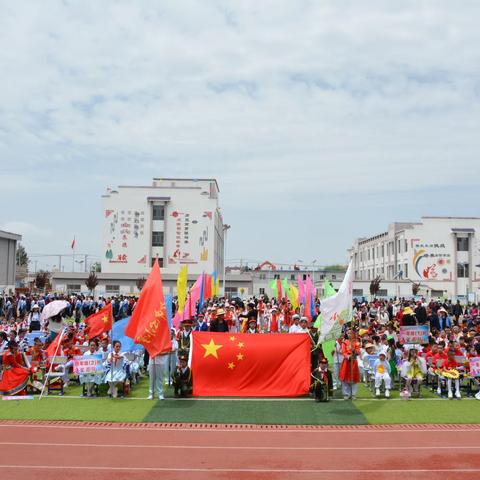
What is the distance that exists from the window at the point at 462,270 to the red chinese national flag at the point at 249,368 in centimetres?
5604

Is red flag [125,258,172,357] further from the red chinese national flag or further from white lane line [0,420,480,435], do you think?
white lane line [0,420,480,435]

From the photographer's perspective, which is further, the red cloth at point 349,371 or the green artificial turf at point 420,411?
the red cloth at point 349,371

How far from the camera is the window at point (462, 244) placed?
6719 cm

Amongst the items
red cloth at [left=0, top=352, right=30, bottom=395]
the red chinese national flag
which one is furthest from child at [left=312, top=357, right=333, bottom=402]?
red cloth at [left=0, top=352, right=30, bottom=395]

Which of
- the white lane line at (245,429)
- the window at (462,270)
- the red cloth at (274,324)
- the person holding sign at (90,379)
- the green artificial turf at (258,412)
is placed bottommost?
the white lane line at (245,429)

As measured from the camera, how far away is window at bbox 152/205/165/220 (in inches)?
2640

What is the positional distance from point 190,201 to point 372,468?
58.6m

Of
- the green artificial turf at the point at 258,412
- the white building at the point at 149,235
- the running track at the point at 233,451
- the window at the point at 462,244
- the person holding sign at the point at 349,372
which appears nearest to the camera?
the running track at the point at 233,451

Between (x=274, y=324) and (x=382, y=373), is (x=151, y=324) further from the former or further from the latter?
(x=274, y=324)

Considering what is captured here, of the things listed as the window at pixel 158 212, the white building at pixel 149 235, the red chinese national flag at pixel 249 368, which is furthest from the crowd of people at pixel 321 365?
the window at pixel 158 212

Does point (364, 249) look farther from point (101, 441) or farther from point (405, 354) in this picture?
point (101, 441)

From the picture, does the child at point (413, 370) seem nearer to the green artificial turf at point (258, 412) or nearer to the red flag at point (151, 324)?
the green artificial turf at point (258, 412)

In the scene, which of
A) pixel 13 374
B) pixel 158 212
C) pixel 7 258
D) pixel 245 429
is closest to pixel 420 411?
pixel 245 429

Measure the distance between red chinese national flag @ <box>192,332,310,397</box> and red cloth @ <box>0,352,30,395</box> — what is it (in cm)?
446
